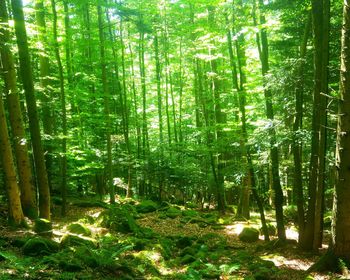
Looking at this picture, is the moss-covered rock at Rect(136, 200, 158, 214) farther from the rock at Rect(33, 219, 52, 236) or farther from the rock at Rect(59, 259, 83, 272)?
the rock at Rect(59, 259, 83, 272)

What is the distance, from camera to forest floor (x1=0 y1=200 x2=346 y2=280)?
6836mm

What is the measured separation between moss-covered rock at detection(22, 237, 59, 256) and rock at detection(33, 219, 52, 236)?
3.91 ft

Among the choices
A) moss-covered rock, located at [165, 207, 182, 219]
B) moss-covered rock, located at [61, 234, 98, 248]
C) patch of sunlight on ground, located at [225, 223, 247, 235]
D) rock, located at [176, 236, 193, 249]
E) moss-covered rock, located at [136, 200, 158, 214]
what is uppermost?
moss-covered rock, located at [61, 234, 98, 248]

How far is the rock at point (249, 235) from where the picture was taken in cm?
1324

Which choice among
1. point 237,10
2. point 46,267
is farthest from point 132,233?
point 237,10

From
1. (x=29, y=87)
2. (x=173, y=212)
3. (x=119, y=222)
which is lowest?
(x=173, y=212)

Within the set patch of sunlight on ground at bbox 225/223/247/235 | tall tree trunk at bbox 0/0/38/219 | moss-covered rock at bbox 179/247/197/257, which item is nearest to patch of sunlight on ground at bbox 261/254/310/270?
moss-covered rock at bbox 179/247/197/257

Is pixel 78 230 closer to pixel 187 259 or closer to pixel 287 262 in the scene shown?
pixel 187 259

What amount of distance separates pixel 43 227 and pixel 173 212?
900 centimetres

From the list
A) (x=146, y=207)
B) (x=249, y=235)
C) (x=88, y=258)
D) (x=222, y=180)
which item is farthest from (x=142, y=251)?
(x=222, y=180)

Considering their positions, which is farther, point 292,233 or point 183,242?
point 292,233

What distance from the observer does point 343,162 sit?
6906mm

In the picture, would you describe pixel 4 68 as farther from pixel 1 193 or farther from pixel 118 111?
pixel 118 111

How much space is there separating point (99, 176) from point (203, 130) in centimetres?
911
